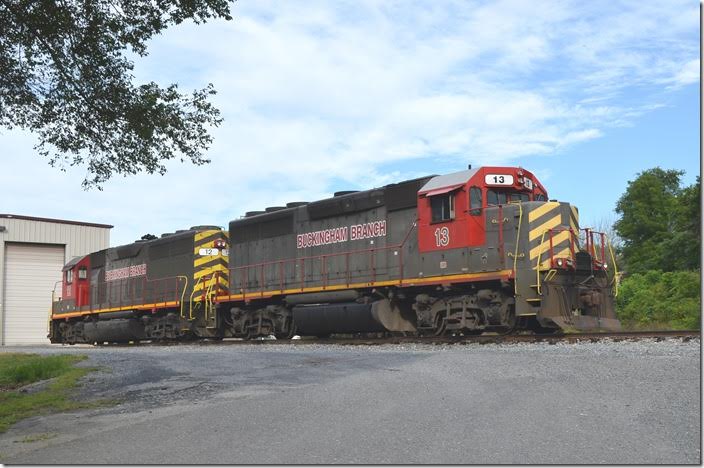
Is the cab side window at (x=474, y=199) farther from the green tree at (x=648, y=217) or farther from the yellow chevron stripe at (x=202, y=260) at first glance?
the green tree at (x=648, y=217)

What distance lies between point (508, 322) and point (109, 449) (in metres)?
10.5

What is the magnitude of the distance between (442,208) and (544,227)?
2.31m

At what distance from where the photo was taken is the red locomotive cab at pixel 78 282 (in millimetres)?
29062

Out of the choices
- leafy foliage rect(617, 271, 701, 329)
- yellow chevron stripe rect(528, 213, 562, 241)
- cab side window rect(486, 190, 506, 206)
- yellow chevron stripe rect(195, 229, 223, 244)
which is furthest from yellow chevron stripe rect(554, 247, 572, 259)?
leafy foliage rect(617, 271, 701, 329)

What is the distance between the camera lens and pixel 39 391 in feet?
34.1

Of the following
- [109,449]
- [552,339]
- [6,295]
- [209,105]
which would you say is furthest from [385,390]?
[6,295]

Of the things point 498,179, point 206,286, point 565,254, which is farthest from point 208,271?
point 565,254

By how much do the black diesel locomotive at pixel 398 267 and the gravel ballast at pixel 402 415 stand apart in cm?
428

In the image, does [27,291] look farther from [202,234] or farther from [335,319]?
[335,319]

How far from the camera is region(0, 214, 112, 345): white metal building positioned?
37438 mm

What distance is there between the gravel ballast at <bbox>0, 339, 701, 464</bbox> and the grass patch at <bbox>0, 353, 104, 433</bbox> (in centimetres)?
43

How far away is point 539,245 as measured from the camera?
1485 centimetres

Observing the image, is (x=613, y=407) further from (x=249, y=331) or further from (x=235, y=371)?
(x=249, y=331)

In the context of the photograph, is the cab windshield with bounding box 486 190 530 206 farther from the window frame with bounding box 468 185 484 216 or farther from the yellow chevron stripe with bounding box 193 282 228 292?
the yellow chevron stripe with bounding box 193 282 228 292
